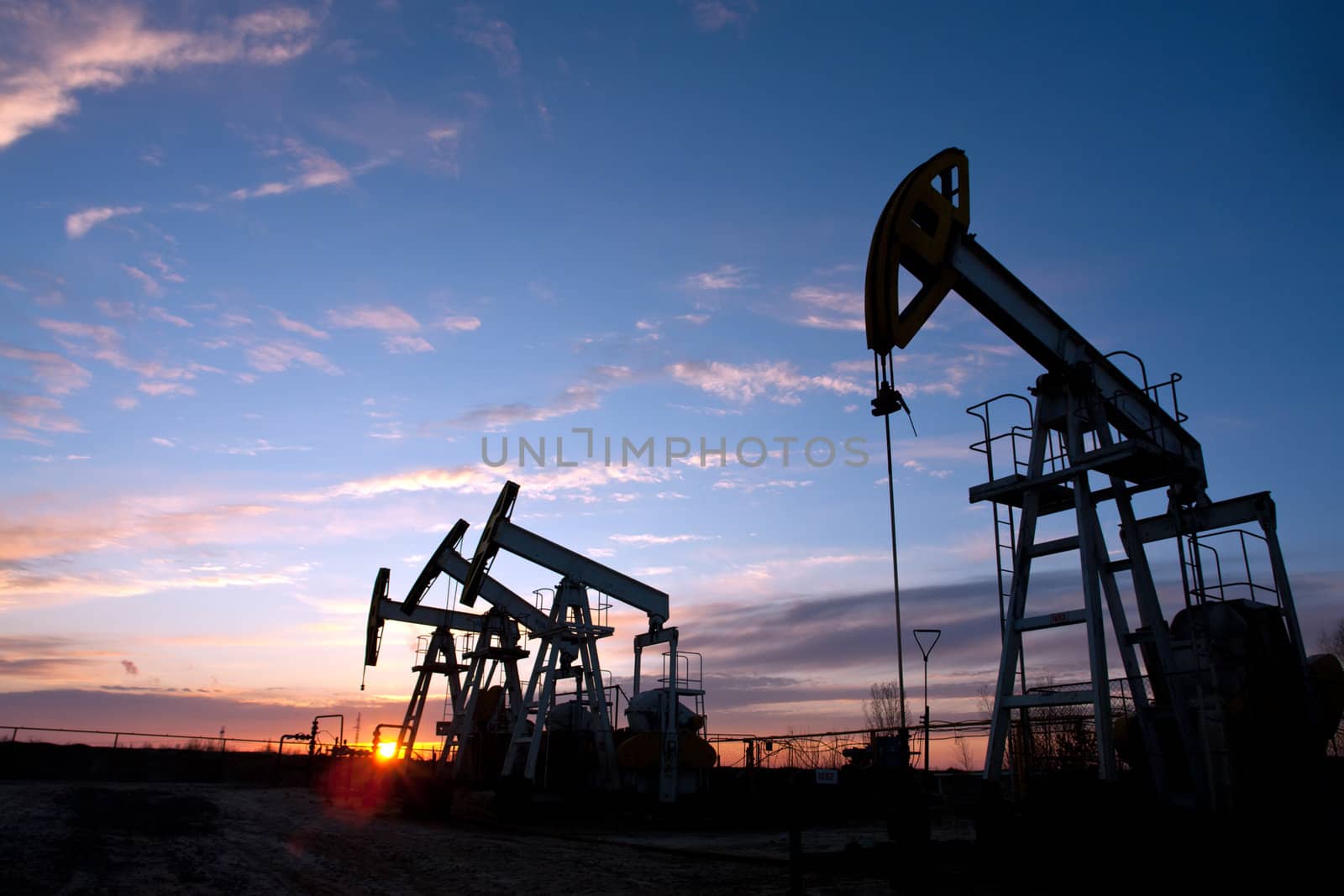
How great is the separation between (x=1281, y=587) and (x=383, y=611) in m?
21.6

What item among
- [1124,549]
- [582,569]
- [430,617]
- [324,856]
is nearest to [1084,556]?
[1124,549]

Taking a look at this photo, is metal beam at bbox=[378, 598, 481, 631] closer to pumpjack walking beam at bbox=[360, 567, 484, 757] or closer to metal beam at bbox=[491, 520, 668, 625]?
pumpjack walking beam at bbox=[360, 567, 484, 757]

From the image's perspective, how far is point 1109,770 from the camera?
9.87 meters

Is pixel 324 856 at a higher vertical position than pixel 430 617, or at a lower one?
lower

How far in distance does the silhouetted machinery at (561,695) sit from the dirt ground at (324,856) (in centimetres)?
434

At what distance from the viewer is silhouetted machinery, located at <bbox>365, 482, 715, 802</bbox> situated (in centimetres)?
2002

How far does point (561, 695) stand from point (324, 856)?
1087cm

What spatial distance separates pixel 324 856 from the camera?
11594 mm

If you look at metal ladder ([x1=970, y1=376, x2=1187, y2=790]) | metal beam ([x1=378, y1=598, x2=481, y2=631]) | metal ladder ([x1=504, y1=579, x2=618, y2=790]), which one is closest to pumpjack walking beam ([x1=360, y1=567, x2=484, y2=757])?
metal beam ([x1=378, y1=598, x2=481, y2=631])

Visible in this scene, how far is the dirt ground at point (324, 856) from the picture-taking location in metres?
9.43

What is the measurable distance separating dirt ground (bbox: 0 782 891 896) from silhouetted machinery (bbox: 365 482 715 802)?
4.34m

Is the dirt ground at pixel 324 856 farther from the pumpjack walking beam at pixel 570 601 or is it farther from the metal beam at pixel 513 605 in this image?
the metal beam at pixel 513 605

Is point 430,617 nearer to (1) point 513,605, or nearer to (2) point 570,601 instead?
(1) point 513,605

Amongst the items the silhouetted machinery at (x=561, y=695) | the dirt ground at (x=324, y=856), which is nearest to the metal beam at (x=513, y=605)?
the silhouetted machinery at (x=561, y=695)
